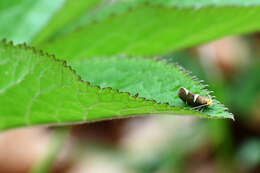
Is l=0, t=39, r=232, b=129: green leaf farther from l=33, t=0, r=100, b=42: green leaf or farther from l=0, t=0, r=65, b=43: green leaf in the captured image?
l=0, t=0, r=65, b=43: green leaf

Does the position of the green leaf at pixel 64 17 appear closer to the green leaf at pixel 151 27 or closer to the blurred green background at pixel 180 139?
the green leaf at pixel 151 27

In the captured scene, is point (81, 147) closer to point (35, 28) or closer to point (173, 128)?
point (173, 128)

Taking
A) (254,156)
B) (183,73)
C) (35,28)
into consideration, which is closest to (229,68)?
(254,156)

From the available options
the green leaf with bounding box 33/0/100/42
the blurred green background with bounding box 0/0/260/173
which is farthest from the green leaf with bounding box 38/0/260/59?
the blurred green background with bounding box 0/0/260/173

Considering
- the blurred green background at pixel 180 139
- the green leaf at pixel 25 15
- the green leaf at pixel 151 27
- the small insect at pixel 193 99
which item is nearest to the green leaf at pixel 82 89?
the small insect at pixel 193 99

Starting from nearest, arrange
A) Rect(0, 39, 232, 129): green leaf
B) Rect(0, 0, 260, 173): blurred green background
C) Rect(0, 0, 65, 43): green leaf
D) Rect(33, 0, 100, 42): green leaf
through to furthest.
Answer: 1. Rect(0, 39, 232, 129): green leaf
2. Rect(33, 0, 100, 42): green leaf
3. Rect(0, 0, 65, 43): green leaf
4. Rect(0, 0, 260, 173): blurred green background

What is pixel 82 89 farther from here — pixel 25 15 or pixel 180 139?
pixel 180 139
